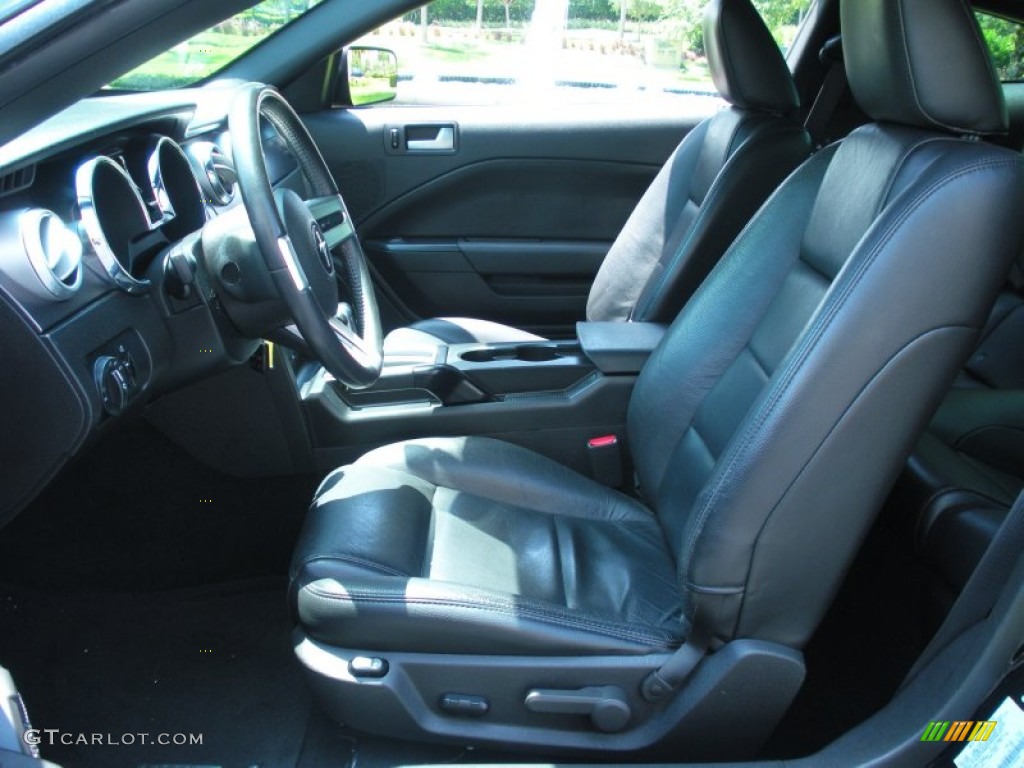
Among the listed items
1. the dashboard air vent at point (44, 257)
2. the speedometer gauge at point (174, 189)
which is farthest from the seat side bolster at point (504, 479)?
the dashboard air vent at point (44, 257)

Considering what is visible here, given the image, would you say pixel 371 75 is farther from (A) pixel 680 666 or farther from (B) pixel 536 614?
(A) pixel 680 666

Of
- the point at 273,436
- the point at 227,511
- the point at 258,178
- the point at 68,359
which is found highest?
the point at 258,178

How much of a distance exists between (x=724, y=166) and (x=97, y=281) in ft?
4.30

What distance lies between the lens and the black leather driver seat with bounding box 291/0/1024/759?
43.2 inches

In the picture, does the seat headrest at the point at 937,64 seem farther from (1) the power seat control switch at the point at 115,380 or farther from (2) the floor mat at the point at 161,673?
(2) the floor mat at the point at 161,673

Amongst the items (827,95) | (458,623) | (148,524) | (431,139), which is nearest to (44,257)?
(458,623)

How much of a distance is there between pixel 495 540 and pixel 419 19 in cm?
170

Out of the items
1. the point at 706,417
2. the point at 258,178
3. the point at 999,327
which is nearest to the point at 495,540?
the point at 706,417

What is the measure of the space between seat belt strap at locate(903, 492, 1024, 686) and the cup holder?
103cm

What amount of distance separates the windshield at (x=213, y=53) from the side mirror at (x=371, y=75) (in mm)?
417

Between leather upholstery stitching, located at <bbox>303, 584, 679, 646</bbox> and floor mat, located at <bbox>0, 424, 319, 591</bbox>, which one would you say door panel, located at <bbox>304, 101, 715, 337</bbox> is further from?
leather upholstery stitching, located at <bbox>303, 584, 679, 646</bbox>

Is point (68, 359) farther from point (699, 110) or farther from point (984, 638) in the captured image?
point (699, 110)

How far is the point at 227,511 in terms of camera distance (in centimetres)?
195

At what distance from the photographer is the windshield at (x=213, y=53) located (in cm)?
216
